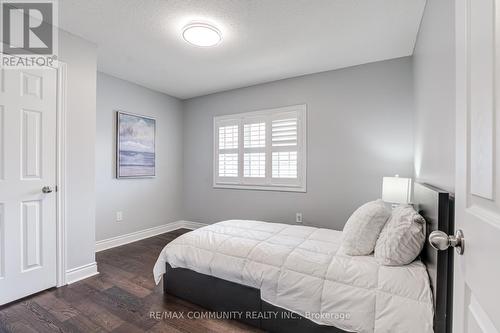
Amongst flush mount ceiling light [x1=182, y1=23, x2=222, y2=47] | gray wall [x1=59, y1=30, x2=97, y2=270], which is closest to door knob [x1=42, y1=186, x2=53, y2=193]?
gray wall [x1=59, y1=30, x2=97, y2=270]

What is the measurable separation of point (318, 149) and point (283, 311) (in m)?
2.24

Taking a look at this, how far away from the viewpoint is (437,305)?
3.80ft

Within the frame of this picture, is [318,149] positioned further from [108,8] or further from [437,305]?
[108,8]

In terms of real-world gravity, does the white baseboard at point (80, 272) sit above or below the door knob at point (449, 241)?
below

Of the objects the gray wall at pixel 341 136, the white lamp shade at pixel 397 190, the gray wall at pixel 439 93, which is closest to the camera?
the gray wall at pixel 439 93

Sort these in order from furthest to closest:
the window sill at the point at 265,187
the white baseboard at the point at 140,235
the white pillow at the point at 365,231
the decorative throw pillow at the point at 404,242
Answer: the window sill at the point at 265,187, the white baseboard at the point at 140,235, the white pillow at the point at 365,231, the decorative throw pillow at the point at 404,242

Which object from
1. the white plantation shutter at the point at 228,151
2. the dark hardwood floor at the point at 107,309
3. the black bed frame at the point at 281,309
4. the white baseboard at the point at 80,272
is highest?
the white plantation shutter at the point at 228,151

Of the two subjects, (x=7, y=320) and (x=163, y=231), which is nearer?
(x=7, y=320)

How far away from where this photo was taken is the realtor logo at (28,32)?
1.99 meters

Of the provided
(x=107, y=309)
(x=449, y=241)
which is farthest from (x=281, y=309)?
(x=107, y=309)

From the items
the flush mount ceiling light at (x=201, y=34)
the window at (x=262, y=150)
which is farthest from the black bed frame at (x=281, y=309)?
the flush mount ceiling light at (x=201, y=34)

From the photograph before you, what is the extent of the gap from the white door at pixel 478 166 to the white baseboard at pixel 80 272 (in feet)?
10.00

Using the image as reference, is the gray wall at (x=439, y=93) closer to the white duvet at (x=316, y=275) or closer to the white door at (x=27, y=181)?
the white duvet at (x=316, y=275)

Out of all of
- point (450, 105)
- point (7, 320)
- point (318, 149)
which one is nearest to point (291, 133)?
point (318, 149)
